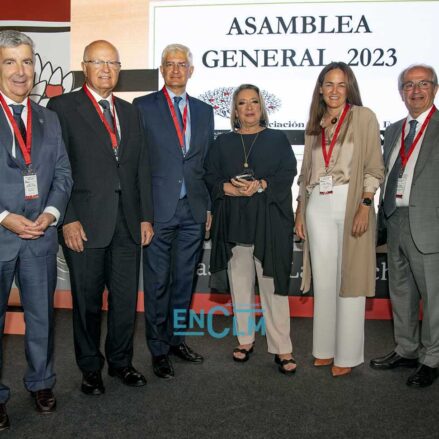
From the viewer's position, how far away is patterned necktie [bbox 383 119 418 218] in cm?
315

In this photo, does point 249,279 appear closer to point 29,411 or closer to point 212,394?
point 212,394

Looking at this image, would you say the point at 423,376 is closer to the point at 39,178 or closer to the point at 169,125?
the point at 169,125

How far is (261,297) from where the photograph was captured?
10.5ft

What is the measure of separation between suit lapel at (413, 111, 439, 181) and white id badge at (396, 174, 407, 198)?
3.0 inches

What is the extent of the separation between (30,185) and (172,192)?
92 cm

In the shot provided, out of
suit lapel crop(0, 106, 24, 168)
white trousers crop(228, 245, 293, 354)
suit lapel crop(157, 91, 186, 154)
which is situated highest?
suit lapel crop(157, 91, 186, 154)

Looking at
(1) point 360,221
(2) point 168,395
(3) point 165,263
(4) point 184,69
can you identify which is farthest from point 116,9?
(2) point 168,395

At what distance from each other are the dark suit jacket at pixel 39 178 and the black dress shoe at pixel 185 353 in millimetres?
1194

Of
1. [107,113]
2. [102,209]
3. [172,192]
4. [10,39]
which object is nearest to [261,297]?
[172,192]

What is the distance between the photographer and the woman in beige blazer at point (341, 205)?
297 centimetres

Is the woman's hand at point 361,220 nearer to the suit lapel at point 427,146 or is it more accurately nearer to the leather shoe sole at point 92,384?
the suit lapel at point 427,146

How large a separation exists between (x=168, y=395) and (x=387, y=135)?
211 cm

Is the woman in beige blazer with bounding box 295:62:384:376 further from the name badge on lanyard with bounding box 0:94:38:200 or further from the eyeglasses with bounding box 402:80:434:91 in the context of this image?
the name badge on lanyard with bounding box 0:94:38:200

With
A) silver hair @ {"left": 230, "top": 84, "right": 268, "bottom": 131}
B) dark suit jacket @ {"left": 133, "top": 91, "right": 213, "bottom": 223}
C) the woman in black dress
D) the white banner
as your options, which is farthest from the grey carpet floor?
the white banner
